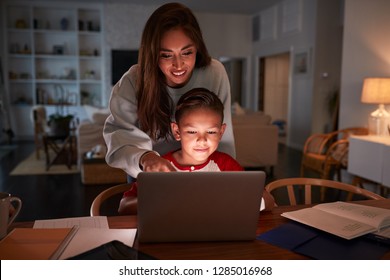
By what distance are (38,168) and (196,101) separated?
3.55m

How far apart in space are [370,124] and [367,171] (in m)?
0.67

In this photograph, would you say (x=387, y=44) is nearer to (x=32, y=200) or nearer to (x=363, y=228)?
(x=363, y=228)

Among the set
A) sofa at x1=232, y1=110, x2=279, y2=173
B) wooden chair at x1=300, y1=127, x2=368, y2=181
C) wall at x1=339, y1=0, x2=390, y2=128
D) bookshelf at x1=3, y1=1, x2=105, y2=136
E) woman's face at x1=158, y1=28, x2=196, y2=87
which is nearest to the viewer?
woman's face at x1=158, y1=28, x2=196, y2=87

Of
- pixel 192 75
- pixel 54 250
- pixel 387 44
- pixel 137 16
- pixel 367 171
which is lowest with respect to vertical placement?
pixel 367 171

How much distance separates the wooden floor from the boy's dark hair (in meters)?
1.54

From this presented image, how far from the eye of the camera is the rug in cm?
378

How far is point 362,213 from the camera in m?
0.82

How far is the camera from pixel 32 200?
2.64 meters

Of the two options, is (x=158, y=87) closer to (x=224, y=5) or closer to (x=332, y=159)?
(x=224, y=5)

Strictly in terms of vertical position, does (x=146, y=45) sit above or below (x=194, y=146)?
above

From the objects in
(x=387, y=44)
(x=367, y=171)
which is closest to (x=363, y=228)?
(x=367, y=171)

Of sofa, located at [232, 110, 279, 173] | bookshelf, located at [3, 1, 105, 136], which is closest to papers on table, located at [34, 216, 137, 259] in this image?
sofa, located at [232, 110, 279, 173]

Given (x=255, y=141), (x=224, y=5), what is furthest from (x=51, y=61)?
(x=224, y=5)

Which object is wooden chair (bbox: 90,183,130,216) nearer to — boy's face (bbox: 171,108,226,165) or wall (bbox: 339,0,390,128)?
boy's face (bbox: 171,108,226,165)
